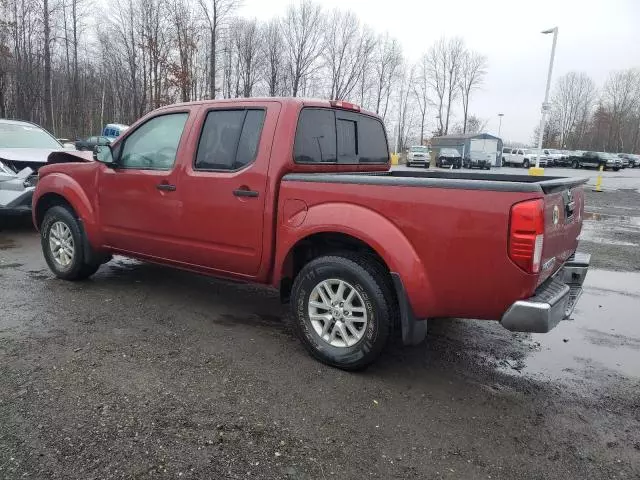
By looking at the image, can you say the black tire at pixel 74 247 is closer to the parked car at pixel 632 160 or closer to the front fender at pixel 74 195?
the front fender at pixel 74 195

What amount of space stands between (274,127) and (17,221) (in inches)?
298

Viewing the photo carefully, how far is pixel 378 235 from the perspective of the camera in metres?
3.24

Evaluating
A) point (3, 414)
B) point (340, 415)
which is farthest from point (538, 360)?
point (3, 414)

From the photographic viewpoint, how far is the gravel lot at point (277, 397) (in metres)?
2.51

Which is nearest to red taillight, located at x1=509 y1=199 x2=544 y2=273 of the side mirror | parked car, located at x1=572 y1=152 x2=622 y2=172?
the side mirror

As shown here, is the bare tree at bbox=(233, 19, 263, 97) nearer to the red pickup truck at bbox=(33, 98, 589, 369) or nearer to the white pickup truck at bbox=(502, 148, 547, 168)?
the white pickup truck at bbox=(502, 148, 547, 168)

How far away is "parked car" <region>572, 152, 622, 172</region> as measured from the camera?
168ft

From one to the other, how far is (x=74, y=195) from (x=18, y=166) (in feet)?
12.8

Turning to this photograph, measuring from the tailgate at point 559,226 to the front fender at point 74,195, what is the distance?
13.7 feet

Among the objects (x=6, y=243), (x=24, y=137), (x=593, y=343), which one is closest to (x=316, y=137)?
(x=593, y=343)

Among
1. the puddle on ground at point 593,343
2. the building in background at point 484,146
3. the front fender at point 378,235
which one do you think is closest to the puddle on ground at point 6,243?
the front fender at point 378,235

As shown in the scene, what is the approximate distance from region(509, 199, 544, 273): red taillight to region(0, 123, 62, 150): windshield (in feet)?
30.3

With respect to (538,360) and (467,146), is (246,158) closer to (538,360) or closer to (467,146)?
(538,360)

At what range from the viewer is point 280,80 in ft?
165
